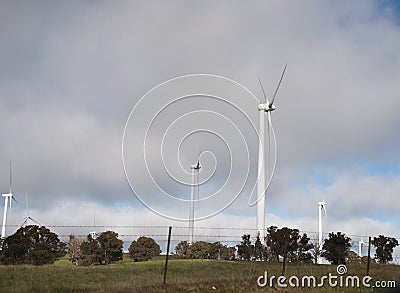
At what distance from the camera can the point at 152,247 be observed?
55562 mm

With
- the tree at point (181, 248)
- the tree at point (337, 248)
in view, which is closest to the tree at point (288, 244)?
the tree at point (337, 248)

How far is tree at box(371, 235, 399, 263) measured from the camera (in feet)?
156

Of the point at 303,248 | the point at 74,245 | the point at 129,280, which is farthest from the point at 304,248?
the point at 129,280

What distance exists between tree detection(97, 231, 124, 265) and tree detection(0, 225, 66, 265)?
350cm

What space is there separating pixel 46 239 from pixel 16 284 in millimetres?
24670

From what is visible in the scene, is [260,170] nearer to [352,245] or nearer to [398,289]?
[352,245]

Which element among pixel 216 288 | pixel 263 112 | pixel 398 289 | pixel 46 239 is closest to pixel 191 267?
pixel 216 288

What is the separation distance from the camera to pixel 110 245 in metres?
47.9

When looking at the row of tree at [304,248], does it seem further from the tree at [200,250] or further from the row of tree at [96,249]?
the row of tree at [96,249]

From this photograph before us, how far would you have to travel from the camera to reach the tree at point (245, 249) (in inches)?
1927

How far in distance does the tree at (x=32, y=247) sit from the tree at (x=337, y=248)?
22.8 m

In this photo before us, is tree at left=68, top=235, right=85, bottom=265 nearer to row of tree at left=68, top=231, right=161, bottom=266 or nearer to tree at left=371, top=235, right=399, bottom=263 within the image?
row of tree at left=68, top=231, right=161, bottom=266

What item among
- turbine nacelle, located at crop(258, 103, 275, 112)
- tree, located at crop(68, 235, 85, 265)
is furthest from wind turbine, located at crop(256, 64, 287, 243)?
tree, located at crop(68, 235, 85, 265)

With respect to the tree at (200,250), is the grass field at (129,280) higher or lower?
lower
